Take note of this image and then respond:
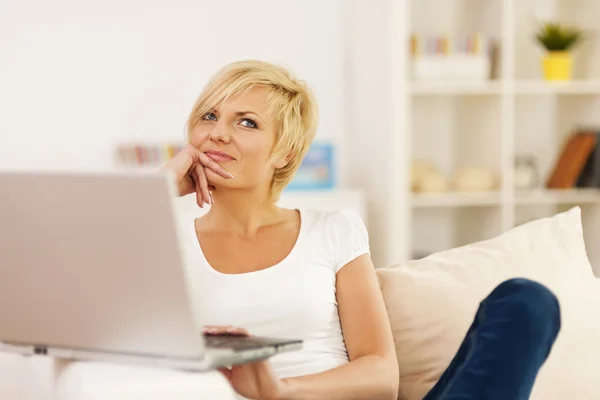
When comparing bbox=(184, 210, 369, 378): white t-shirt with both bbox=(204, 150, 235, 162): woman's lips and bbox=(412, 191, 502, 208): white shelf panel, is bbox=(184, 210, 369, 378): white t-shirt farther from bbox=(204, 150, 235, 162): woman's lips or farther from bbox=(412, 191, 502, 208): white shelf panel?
bbox=(412, 191, 502, 208): white shelf panel

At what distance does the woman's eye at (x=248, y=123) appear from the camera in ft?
5.95

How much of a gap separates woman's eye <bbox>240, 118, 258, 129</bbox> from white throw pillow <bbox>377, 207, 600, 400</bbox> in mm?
392

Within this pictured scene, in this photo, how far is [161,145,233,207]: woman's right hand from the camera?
5.65 ft

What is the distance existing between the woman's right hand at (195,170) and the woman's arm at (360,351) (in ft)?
0.94

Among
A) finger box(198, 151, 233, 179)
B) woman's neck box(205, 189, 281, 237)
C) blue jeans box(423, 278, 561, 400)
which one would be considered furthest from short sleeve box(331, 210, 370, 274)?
blue jeans box(423, 278, 561, 400)

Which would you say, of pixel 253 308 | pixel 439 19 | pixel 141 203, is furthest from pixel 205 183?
pixel 439 19

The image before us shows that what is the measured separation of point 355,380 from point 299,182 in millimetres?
2309

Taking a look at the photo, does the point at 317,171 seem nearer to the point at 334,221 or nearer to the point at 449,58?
the point at 449,58

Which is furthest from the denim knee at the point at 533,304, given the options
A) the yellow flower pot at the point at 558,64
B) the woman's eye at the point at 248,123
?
the yellow flower pot at the point at 558,64

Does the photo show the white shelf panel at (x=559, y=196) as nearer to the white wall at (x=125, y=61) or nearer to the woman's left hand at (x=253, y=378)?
the white wall at (x=125, y=61)

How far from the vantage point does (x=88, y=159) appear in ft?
12.5

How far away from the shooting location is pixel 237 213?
1.84 m

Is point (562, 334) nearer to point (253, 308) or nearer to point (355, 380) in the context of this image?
point (355, 380)

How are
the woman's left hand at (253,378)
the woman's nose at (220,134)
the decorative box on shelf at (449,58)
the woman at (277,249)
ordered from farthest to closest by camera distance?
the decorative box on shelf at (449,58) → the woman's nose at (220,134) → the woman at (277,249) → the woman's left hand at (253,378)
